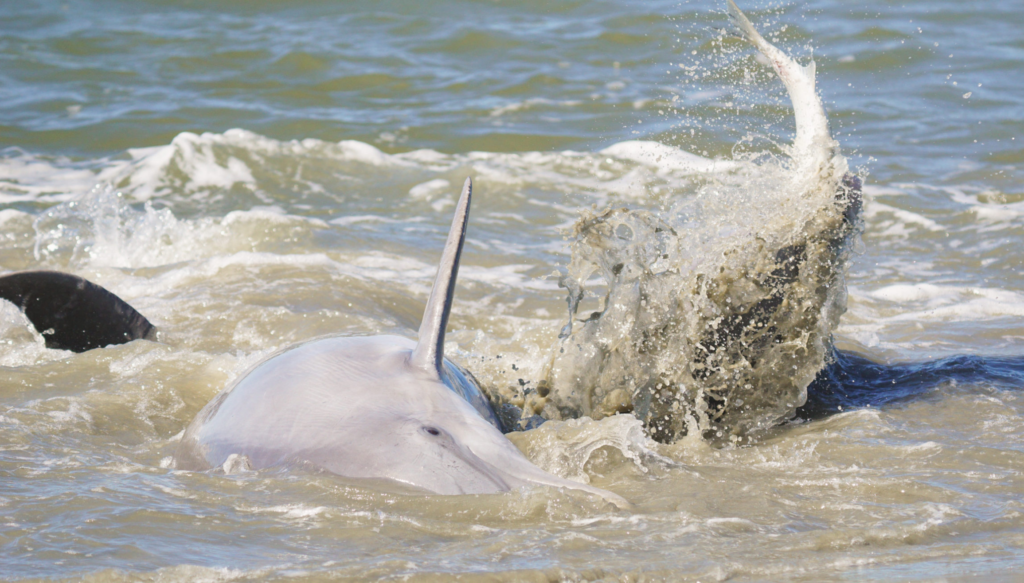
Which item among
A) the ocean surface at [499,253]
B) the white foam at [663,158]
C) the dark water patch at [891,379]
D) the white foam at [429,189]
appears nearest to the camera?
the ocean surface at [499,253]

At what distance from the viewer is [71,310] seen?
4.76m

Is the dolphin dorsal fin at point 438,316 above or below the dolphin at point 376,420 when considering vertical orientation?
above

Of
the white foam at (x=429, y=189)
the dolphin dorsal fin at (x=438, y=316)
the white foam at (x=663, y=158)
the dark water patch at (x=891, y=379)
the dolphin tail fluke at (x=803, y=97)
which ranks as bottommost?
the dark water patch at (x=891, y=379)

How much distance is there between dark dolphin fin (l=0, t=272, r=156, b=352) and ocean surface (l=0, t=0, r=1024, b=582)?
0.14m

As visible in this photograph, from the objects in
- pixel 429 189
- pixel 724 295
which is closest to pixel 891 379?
pixel 724 295

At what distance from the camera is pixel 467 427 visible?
2.83m

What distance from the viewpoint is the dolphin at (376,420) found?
8.96 ft

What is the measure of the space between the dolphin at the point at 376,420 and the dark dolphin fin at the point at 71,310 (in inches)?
63.3

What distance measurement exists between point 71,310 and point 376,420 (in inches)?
99.3

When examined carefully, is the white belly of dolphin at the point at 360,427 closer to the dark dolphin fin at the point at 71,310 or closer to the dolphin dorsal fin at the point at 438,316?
the dolphin dorsal fin at the point at 438,316

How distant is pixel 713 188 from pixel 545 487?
1752mm

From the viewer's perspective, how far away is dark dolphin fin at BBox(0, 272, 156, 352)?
4.61 metres

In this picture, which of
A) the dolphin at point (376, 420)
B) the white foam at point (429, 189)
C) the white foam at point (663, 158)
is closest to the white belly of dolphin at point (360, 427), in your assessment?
the dolphin at point (376, 420)

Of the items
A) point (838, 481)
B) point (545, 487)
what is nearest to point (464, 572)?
point (545, 487)
